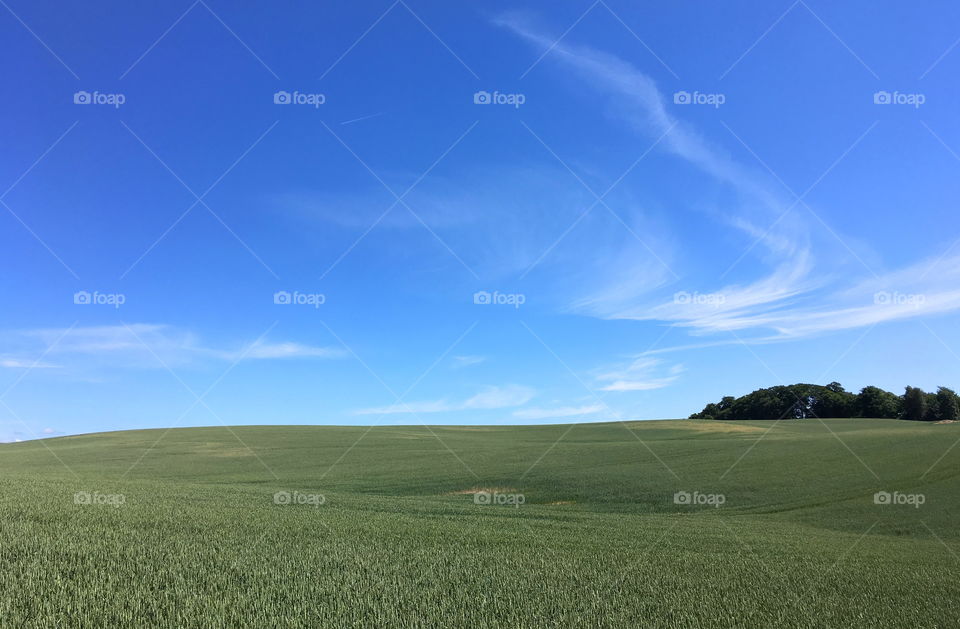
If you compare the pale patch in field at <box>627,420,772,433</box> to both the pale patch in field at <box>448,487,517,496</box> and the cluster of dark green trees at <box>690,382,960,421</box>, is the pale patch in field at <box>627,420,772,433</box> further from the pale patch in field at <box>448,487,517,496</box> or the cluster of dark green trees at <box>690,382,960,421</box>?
the pale patch in field at <box>448,487,517,496</box>

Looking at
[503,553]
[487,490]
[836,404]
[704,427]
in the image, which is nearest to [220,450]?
[487,490]

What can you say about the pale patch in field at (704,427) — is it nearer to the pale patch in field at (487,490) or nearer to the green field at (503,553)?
the green field at (503,553)

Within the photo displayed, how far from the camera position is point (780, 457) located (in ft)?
152

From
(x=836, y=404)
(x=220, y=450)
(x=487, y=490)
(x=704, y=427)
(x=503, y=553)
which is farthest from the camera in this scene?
(x=836, y=404)

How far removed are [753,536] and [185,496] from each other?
2293cm

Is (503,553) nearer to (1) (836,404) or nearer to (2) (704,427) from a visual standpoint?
(2) (704,427)

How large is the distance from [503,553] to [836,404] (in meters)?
115

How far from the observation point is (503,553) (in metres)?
14.2

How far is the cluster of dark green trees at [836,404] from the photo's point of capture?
326 ft

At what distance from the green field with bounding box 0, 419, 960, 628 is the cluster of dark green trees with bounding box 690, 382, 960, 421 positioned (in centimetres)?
7087

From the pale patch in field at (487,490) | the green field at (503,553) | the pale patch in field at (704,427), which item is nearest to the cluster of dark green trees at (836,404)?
the pale patch in field at (704,427)

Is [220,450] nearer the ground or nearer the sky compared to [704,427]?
nearer the ground

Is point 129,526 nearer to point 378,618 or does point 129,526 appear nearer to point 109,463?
point 378,618

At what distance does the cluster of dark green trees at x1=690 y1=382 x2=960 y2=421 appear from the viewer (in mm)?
99312
